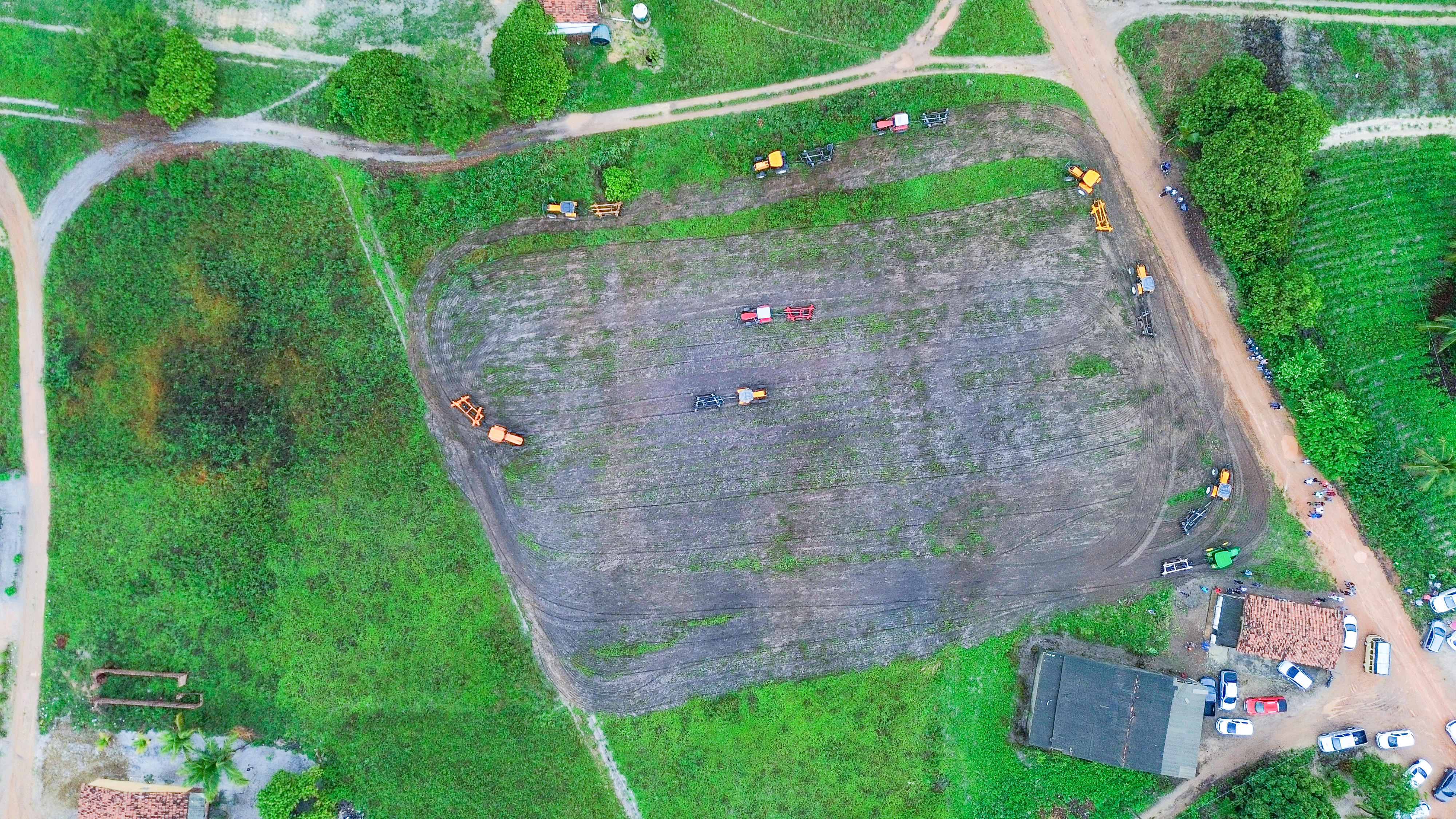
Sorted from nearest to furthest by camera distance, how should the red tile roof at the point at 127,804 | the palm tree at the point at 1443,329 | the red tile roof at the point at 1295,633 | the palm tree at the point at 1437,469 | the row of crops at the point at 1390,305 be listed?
the palm tree at the point at 1437,469
the palm tree at the point at 1443,329
the red tile roof at the point at 127,804
the red tile roof at the point at 1295,633
the row of crops at the point at 1390,305

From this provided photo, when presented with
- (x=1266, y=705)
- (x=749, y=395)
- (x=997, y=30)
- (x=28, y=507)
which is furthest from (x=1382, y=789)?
(x=28, y=507)

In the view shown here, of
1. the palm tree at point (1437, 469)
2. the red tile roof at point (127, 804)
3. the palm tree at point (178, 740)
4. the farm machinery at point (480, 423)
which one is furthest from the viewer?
the farm machinery at point (480, 423)

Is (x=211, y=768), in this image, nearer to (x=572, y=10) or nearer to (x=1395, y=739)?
(x=572, y=10)

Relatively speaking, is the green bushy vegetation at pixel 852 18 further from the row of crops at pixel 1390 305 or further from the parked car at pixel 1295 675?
the parked car at pixel 1295 675

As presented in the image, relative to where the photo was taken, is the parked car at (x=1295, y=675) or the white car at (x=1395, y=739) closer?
the white car at (x=1395, y=739)

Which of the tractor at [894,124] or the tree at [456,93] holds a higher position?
the tree at [456,93]

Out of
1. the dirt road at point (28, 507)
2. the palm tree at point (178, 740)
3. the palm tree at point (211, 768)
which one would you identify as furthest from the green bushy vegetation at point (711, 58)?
the palm tree at point (211, 768)

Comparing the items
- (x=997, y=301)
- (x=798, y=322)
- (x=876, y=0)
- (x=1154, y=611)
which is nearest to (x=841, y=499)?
(x=798, y=322)
